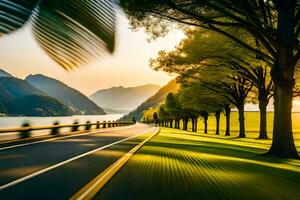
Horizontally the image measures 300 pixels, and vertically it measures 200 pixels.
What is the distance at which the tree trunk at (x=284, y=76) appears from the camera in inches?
688

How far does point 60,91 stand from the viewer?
9.04ft

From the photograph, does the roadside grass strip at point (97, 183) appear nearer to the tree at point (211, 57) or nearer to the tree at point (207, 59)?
the tree at point (211, 57)

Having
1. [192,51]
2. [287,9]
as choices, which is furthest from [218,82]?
[287,9]

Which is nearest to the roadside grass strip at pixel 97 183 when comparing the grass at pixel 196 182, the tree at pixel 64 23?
the grass at pixel 196 182

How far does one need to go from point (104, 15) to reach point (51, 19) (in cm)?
25

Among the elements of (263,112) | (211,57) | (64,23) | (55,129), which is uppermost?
(211,57)

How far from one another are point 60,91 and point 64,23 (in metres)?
0.82

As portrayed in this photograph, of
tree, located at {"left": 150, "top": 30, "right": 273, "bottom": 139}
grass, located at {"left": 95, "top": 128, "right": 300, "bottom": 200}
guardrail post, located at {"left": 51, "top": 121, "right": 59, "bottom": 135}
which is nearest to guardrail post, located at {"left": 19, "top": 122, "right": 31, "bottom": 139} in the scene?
guardrail post, located at {"left": 51, "top": 121, "right": 59, "bottom": 135}

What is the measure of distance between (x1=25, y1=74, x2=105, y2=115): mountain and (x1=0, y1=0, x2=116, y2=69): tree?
1.45 feet

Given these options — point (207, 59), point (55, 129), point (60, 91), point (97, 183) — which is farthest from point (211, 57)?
point (60, 91)

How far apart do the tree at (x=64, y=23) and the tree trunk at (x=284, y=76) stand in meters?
16.3

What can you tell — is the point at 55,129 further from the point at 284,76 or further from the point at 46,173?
the point at 46,173

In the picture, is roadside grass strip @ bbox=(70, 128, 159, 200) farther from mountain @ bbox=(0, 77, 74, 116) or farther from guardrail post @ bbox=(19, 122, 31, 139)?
guardrail post @ bbox=(19, 122, 31, 139)

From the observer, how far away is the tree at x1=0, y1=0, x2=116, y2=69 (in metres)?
1.91
